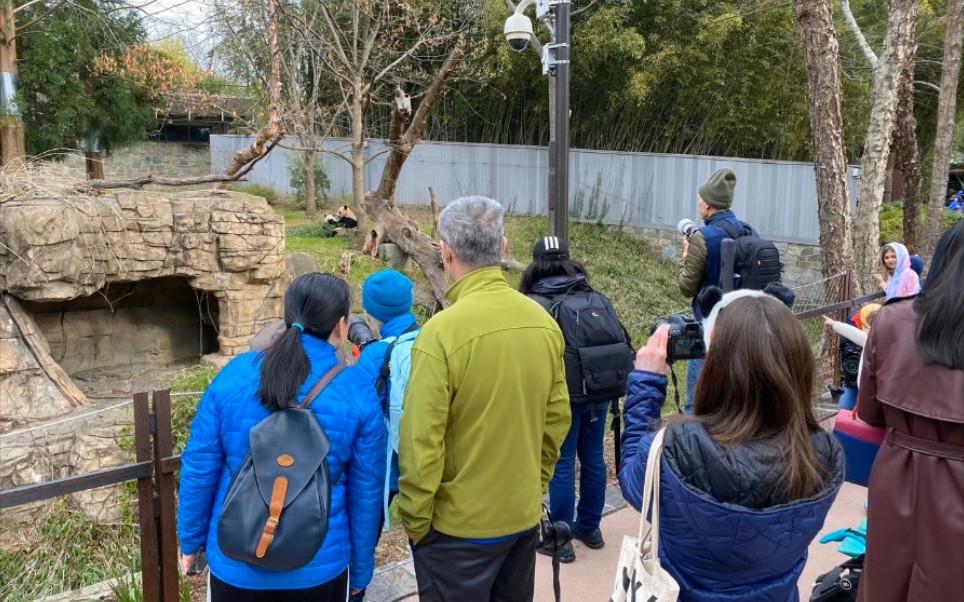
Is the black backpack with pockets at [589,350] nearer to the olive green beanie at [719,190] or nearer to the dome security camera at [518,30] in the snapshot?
the olive green beanie at [719,190]

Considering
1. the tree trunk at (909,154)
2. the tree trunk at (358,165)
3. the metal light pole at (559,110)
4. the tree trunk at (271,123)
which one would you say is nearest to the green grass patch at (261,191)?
the tree trunk at (358,165)

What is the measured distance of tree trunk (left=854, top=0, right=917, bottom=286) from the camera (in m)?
7.84

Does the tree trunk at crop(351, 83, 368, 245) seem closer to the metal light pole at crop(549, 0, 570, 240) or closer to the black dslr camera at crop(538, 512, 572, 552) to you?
the metal light pole at crop(549, 0, 570, 240)

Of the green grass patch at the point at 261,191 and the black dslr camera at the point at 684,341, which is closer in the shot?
the black dslr camera at the point at 684,341

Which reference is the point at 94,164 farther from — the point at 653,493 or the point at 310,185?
the point at 653,493

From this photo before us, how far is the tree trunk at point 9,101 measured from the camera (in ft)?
30.8

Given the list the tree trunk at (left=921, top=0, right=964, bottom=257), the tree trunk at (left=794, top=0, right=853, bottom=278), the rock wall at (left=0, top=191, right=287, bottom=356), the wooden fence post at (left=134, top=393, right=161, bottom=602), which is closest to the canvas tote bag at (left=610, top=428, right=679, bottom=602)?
the wooden fence post at (left=134, top=393, right=161, bottom=602)

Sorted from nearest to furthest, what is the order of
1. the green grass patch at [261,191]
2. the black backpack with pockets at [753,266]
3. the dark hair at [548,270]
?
1. the dark hair at [548,270]
2. the black backpack with pockets at [753,266]
3. the green grass patch at [261,191]

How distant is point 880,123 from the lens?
26.5 ft

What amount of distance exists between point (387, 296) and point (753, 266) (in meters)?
2.20

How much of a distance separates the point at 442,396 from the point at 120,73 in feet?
35.5

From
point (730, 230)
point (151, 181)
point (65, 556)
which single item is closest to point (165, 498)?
point (730, 230)

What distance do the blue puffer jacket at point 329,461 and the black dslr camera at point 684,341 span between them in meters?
0.88

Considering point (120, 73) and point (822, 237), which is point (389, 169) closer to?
point (120, 73)
